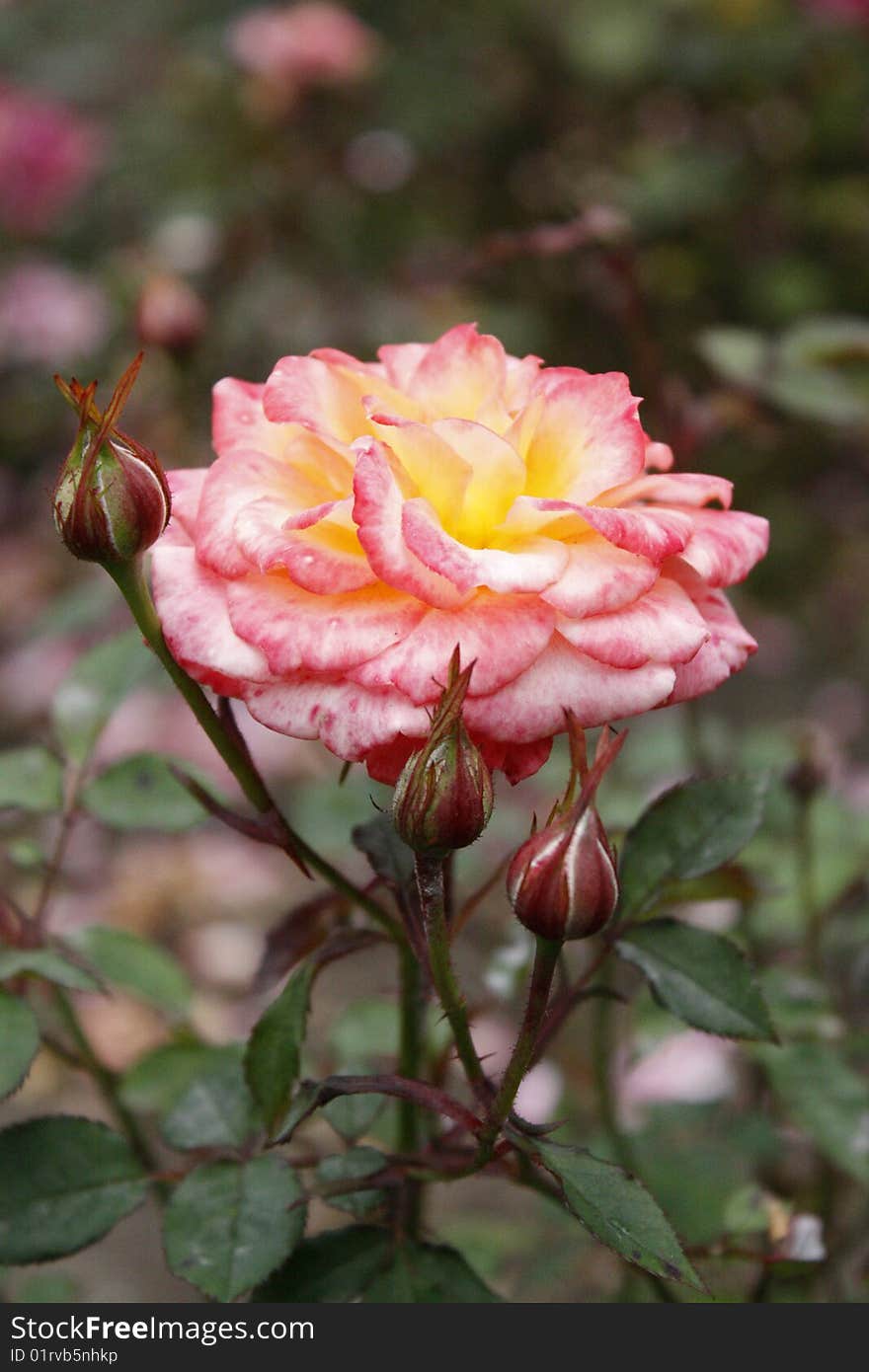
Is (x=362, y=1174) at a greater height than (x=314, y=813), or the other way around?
(x=314, y=813)

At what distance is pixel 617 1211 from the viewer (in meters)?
0.36

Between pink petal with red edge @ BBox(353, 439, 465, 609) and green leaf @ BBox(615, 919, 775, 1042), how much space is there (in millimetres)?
174

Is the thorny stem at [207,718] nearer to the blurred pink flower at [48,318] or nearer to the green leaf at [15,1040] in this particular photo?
the green leaf at [15,1040]

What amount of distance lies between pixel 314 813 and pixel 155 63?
6.63ft

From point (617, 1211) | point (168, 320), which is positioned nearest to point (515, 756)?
point (617, 1211)

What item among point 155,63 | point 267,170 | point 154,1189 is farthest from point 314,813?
point 155,63

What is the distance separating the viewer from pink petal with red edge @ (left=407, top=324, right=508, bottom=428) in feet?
1.38

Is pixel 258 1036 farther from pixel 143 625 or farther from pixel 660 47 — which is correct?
pixel 660 47

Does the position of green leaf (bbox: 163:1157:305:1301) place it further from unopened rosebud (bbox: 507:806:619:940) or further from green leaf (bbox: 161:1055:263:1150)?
unopened rosebud (bbox: 507:806:619:940)

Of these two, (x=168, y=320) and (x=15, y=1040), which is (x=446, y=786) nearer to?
(x=15, y=1040)

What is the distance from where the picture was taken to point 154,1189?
0.54m

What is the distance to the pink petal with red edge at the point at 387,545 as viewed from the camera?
0.35 meters

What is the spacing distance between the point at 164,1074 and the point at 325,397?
0.34 metres

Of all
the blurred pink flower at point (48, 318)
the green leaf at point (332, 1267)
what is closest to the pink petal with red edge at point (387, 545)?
the green leaf at point (332, 1267)
